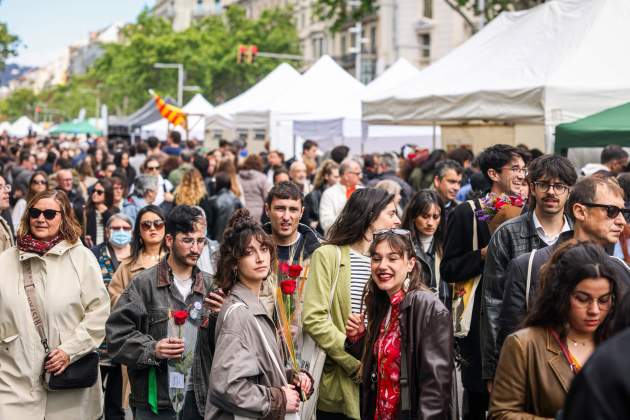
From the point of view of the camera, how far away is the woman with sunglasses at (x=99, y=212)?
10680 millimetres

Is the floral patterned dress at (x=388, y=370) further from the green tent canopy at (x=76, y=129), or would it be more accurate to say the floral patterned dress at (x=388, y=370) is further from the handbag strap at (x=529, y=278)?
the green tent canopy at (x=76, y=129)

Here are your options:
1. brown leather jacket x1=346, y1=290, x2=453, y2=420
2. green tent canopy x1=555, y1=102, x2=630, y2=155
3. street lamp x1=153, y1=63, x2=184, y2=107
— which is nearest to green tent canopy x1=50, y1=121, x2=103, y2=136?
street lamp x1=153, y1=63, x2=184, y2=107

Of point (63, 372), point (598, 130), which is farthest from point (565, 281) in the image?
point (598, 130)

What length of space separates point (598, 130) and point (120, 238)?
5.05 meters

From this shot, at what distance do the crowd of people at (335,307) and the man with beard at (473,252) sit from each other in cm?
1

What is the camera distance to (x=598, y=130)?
1061cm

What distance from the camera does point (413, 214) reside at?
7.37 meters

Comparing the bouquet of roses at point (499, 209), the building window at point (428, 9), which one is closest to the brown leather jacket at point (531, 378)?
the bouquet of roses at point (499, 209)

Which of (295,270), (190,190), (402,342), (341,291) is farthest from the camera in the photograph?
(190,190)

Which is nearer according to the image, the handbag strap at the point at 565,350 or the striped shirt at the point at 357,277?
the handbag strap at the point at 565,350

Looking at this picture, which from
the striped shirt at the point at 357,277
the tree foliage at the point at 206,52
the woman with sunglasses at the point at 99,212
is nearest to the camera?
the striped shirt at the point at 357,277

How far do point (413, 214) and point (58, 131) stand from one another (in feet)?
197

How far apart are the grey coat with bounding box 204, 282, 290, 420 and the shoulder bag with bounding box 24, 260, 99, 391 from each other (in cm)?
154

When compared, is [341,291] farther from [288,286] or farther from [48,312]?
[48,312]
